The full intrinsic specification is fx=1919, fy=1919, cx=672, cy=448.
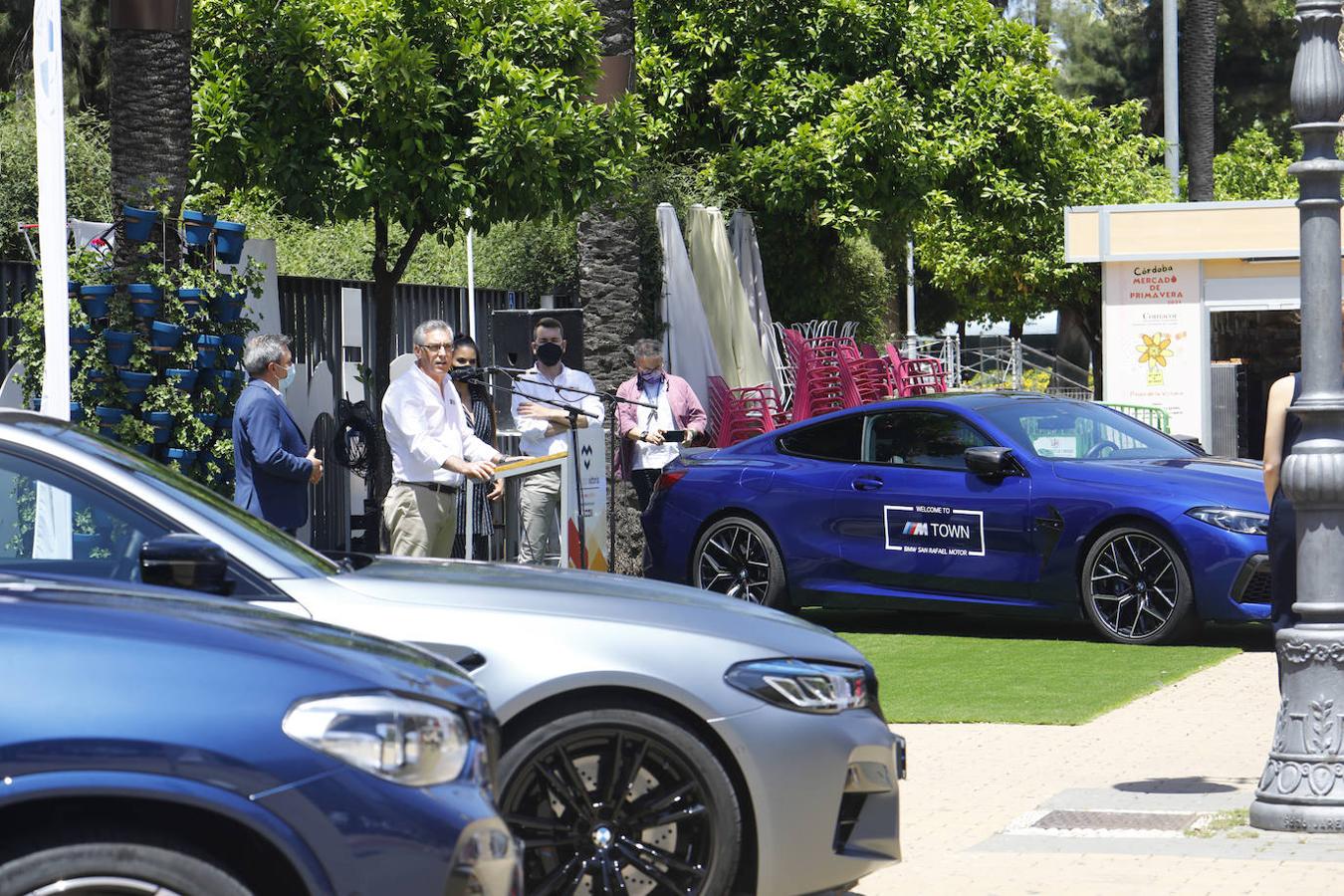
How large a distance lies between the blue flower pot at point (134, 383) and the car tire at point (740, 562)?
14.0ft

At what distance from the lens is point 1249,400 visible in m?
23.6

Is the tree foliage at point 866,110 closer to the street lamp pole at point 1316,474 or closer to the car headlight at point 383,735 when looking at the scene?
the street lamp pole at point 1316,474

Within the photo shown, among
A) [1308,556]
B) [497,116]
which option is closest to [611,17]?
[497,116]

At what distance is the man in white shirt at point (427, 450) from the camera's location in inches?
423

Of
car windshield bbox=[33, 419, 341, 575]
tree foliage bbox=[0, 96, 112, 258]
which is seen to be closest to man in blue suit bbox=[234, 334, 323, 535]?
car windshield bbox=[33, 419, 341, 575]

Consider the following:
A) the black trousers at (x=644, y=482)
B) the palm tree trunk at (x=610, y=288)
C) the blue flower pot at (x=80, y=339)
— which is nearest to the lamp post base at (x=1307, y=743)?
the blue flower pot at (x=80, y=339)

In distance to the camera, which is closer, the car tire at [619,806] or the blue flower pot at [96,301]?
the car tire at [619,806]

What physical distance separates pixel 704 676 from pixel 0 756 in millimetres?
2213

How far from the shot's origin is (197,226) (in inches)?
418

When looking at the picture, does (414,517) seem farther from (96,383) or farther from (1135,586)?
(1135,586)

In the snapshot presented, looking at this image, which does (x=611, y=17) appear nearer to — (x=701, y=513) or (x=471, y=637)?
(x=701, y=513)

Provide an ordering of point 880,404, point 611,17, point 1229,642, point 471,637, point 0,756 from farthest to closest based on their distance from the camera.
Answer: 1. point 611,17
2. point 880,404
3. point 1229,642
4. point 471,637
5. point 0,756

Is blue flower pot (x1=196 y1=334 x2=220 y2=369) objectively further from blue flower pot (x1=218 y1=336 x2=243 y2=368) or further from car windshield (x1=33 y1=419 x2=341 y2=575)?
car windshield (x1=33 y1=419 x2=341 y2=575)

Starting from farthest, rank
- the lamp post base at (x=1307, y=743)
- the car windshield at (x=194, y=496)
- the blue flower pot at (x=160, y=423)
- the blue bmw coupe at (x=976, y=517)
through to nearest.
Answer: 1. the blue bmw coupe at (x=976, y=517)
2. the blue flower pot at (x=160, y=423)
3. the lamp post base at (x=1307, y=743)
4. the car windshield at (x=194, y=496)
